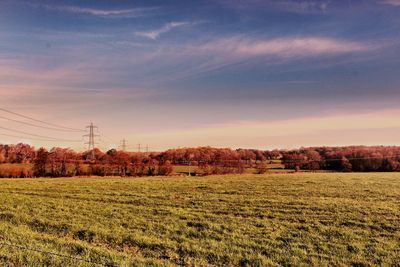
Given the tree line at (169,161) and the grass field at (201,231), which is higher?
the tree line at (169,161)

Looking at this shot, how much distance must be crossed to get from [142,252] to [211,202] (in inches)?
445

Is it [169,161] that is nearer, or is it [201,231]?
[201,231]

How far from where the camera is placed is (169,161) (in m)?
65.2

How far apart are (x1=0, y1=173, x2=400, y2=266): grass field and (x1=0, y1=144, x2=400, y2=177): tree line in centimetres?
3605

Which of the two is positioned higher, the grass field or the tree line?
the tree line

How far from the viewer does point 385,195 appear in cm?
2598

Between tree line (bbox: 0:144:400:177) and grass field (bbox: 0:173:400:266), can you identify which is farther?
tree line (bbox: 0:144:400:177)

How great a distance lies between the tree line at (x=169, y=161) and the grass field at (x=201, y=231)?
36.1m

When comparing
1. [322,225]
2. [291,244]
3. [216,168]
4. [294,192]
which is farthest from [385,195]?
[216,168]

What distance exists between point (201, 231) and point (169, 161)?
51049mm

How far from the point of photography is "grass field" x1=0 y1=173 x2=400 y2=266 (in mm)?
10836

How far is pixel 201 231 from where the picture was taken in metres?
14.5

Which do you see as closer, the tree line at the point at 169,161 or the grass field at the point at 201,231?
the grass field at the point at 201,231

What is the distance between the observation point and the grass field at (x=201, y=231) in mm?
10836
